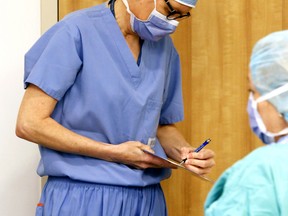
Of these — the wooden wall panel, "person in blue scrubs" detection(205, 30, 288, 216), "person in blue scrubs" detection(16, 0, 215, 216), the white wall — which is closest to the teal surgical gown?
"person in blue scrubs" detection(205, 30, 288, 216)

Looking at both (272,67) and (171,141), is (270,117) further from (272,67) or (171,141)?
(171,141)

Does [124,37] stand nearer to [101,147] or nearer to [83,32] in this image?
[83,32]

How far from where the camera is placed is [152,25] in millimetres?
1766

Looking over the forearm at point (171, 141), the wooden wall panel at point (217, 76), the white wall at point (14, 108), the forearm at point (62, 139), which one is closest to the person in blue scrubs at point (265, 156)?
the forearm at point (62, 139)

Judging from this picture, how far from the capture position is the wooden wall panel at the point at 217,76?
2.16m

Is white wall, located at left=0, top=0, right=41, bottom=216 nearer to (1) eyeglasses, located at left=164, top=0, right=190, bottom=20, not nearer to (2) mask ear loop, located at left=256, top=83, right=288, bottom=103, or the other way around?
(1) eyeglasses, located at left=164, top=0, right=190, bottom=20

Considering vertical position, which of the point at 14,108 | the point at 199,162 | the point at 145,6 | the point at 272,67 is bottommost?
the point at 14,108

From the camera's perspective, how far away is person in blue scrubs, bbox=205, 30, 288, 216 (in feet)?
3.67

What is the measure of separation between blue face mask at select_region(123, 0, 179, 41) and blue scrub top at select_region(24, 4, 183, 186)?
0.18 ft

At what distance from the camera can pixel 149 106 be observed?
1.78 meters

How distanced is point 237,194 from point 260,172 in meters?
0.06

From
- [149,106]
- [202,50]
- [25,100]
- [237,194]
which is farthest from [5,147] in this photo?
[237,194]

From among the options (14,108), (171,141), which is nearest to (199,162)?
(171,141)

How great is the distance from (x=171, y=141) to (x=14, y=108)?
1.88ft
